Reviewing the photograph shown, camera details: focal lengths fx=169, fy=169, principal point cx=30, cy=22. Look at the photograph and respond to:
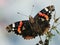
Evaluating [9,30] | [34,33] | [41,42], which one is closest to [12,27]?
[9,30]

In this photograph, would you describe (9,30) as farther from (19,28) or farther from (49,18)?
(49,18)

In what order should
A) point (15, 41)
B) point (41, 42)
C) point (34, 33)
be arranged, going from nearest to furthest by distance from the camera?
1. point (41, 42)
2. point (34, 33)
3. point (15, 41)

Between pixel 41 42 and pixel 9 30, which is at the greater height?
pixel 9 30

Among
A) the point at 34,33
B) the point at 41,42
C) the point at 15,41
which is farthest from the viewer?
the point at 15,41

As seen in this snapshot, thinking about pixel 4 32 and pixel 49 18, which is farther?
pixel 4 32

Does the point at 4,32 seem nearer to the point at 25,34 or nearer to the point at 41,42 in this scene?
the point at 25,34

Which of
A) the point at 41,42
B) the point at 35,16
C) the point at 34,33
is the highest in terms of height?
the point at 35,16
